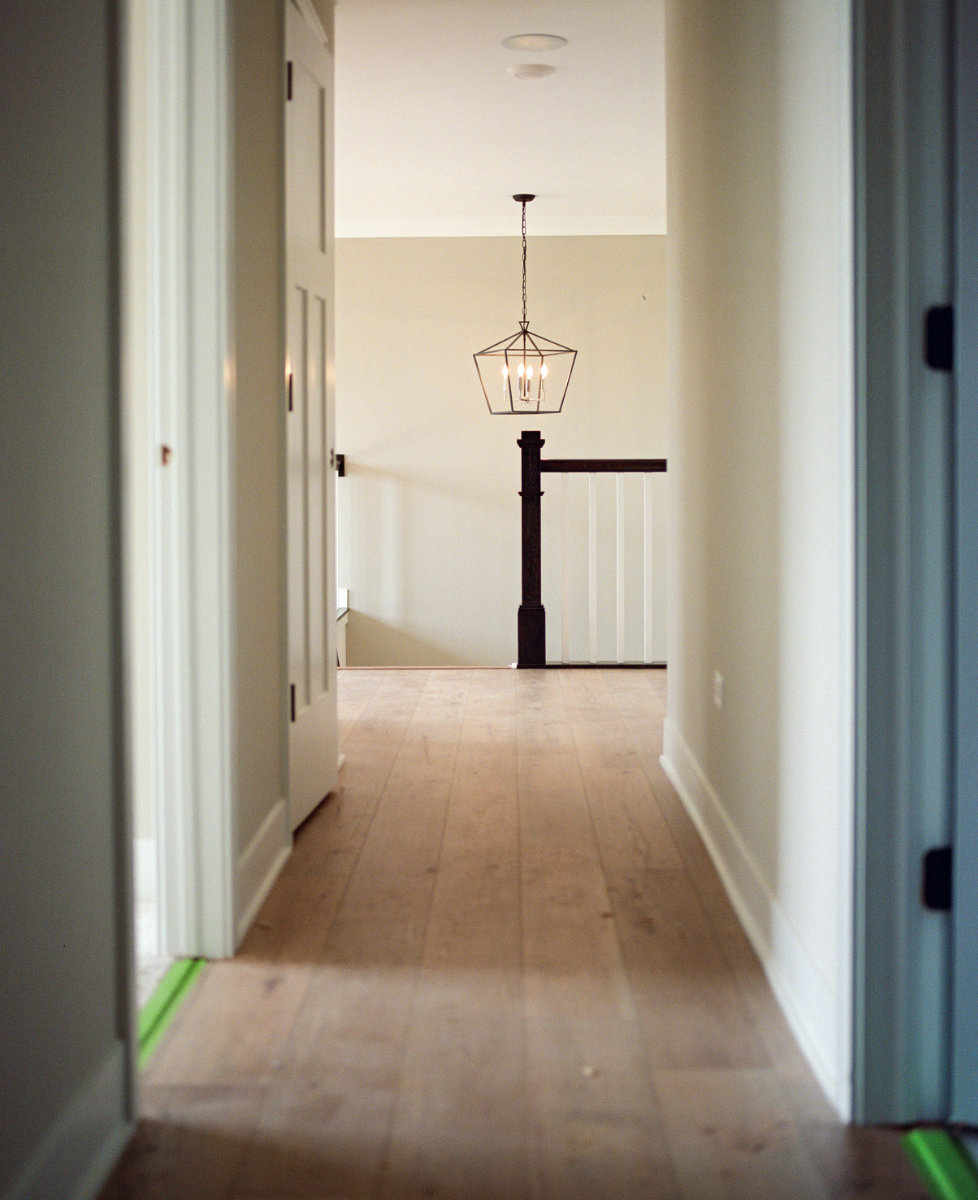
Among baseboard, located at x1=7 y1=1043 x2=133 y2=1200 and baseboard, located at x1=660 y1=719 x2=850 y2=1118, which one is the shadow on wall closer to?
baseboard, located at x1=660 y1=719 x2=850 y2=1118

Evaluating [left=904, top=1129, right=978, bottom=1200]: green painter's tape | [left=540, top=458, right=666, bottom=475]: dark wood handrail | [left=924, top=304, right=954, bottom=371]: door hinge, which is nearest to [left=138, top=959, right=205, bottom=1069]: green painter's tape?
[left=904, top=1129, right=978, bottom=1200]: green painter's tape

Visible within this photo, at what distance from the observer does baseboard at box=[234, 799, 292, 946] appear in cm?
253

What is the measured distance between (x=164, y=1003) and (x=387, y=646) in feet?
20.7

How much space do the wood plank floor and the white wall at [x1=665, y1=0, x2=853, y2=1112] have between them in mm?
131

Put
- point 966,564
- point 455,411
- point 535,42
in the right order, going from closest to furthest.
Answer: point 966,564
point 535,42
point 455,411

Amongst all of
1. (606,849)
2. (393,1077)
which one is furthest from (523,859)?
(393,1077)

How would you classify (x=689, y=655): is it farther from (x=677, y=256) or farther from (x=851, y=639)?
(x=851, y=639)

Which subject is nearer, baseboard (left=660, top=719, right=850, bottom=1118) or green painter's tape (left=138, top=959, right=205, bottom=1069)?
baseboard (left=660, top=719, right=850, bottom=1118)

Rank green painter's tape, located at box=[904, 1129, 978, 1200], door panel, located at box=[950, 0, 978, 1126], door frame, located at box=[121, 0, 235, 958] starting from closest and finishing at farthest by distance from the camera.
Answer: green painter's tape, located at box=[904, 1129, 978, 1200] → door panel, located at box=[950, 0, 978, 1126] → door frame, located at box=[121, 0, 235, 958]

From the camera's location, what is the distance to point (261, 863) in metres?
2.75

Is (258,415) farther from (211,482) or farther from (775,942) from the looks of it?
(775,942)

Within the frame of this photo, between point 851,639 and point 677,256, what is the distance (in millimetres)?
2334

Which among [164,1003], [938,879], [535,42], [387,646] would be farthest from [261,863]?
[387,646]

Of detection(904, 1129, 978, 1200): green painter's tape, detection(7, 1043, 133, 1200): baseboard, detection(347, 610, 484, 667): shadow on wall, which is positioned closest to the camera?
detection(7, 1043, 133, 1200): baseboard
